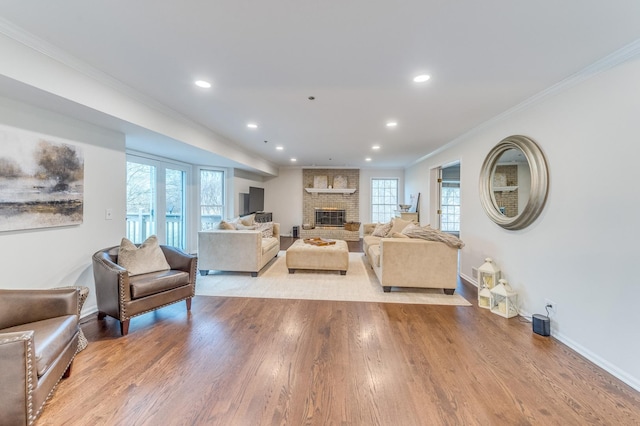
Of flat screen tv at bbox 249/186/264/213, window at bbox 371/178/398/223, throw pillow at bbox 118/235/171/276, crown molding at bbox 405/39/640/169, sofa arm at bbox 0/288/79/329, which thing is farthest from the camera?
window at bbox 371/178/398/223

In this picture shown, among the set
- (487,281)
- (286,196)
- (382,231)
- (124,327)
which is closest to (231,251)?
(124,327)

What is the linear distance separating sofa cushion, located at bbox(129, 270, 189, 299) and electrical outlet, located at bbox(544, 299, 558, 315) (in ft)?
12.8

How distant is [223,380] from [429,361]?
5.33 ft

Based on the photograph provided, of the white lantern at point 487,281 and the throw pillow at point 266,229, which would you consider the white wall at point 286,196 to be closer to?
the throw pillow at point 266,229

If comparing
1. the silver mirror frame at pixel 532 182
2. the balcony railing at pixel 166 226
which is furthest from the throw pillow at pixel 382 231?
the balcony railing at pixel 166 226

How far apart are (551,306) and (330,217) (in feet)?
22.1

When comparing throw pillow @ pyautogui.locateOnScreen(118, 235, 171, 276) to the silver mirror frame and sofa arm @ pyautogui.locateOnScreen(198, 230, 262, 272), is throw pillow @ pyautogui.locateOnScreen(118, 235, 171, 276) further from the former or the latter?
the silver mirror frame

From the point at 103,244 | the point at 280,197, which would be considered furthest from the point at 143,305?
the point at 280,197

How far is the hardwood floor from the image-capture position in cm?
161

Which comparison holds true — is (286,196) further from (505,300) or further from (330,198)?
(505,300)

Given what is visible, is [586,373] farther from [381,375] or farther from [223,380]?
[223,380]

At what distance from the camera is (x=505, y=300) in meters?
3.03

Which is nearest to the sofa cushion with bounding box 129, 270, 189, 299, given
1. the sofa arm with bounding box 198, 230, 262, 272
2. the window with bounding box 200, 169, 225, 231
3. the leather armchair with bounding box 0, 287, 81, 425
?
the leather armchair with bounding box 0, 287, 81, 425

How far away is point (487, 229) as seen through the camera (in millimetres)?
3736
